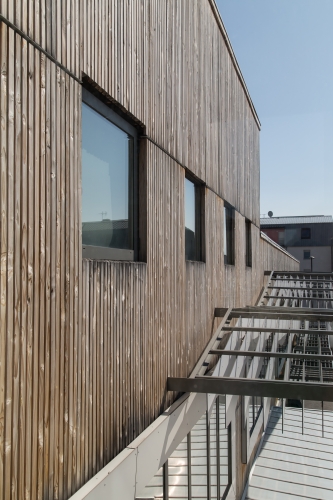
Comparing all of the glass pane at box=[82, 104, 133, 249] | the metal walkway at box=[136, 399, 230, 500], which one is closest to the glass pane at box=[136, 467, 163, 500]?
the metal walkway at box=[136, 399, 230, 500]

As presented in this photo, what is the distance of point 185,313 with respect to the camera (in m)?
7.17

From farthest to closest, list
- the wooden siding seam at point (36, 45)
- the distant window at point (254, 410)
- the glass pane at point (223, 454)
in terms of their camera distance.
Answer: the distant window at point (254, 410), the glass pane at point (223, 454), the wooden siding seam at point (36, 45)

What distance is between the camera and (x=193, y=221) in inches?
326

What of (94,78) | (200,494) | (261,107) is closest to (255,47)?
(261,107)

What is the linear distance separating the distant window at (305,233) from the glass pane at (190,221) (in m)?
49.3

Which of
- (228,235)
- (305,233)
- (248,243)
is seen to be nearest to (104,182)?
(228,235)

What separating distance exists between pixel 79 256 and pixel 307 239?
53.8 m

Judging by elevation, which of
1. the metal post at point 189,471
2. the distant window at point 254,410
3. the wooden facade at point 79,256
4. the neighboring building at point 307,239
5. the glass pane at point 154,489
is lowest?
the distant window at point 254,410

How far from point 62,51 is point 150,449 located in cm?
394

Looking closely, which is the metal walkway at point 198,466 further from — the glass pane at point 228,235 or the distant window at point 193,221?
the glass pane at point 228,235

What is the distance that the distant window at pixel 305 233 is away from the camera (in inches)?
2173

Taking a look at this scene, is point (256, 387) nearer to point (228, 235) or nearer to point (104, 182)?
point (104, 182)

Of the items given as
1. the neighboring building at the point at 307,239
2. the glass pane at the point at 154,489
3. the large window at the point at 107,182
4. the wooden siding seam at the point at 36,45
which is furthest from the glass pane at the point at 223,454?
the neighboring building at the point at 307,239

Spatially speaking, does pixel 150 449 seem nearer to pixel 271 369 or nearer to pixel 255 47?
pixel 271 369
